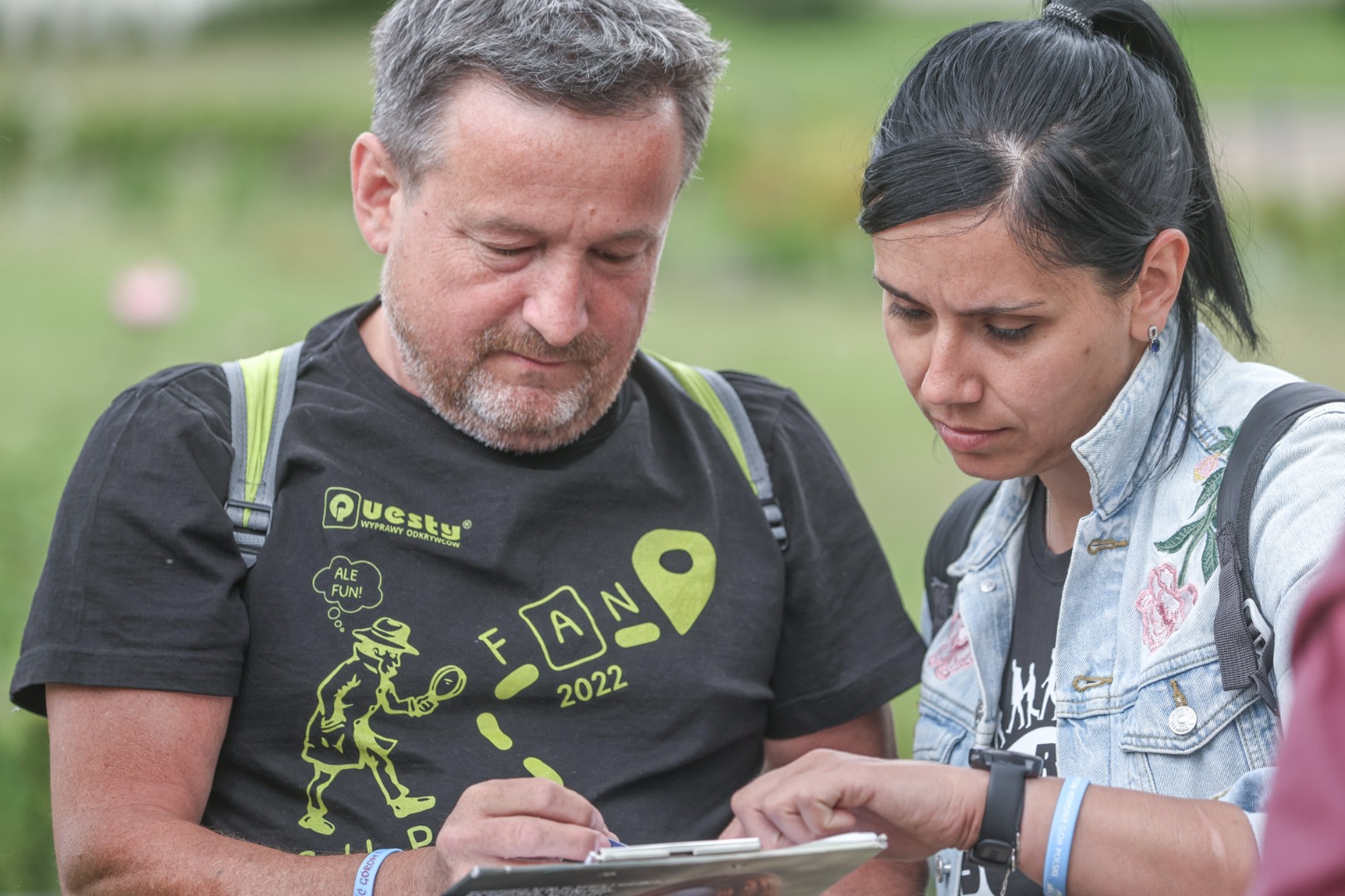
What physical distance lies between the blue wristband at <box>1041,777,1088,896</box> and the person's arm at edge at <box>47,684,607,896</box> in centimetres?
58

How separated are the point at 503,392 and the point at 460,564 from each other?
28 cm

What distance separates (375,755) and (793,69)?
13.4 ft

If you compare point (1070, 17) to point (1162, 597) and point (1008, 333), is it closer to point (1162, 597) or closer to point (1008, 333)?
point (1008, 333)

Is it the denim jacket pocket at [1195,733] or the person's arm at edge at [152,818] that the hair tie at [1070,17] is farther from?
the person's arm at edge at [152,818]

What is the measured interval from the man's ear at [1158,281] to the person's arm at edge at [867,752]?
0.82 meters

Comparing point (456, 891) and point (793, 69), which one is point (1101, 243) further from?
point (793, 69)

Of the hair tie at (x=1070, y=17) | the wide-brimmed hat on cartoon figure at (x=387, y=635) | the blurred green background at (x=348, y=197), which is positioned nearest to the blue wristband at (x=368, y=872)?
the wide-brimmed hat on cartoon figure at (x=387, y=635)

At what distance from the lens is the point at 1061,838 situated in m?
1.70

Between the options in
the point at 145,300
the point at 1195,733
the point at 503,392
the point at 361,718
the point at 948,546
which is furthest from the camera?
the point at 145,300

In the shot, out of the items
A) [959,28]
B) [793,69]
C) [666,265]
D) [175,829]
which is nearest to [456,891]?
[175,829]

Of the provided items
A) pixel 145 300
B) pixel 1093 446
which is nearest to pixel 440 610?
pixel 1093 446

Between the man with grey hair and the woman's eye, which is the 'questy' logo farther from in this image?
the woman's eye

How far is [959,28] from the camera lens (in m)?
2.12

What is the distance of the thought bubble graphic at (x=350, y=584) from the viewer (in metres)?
2.11
